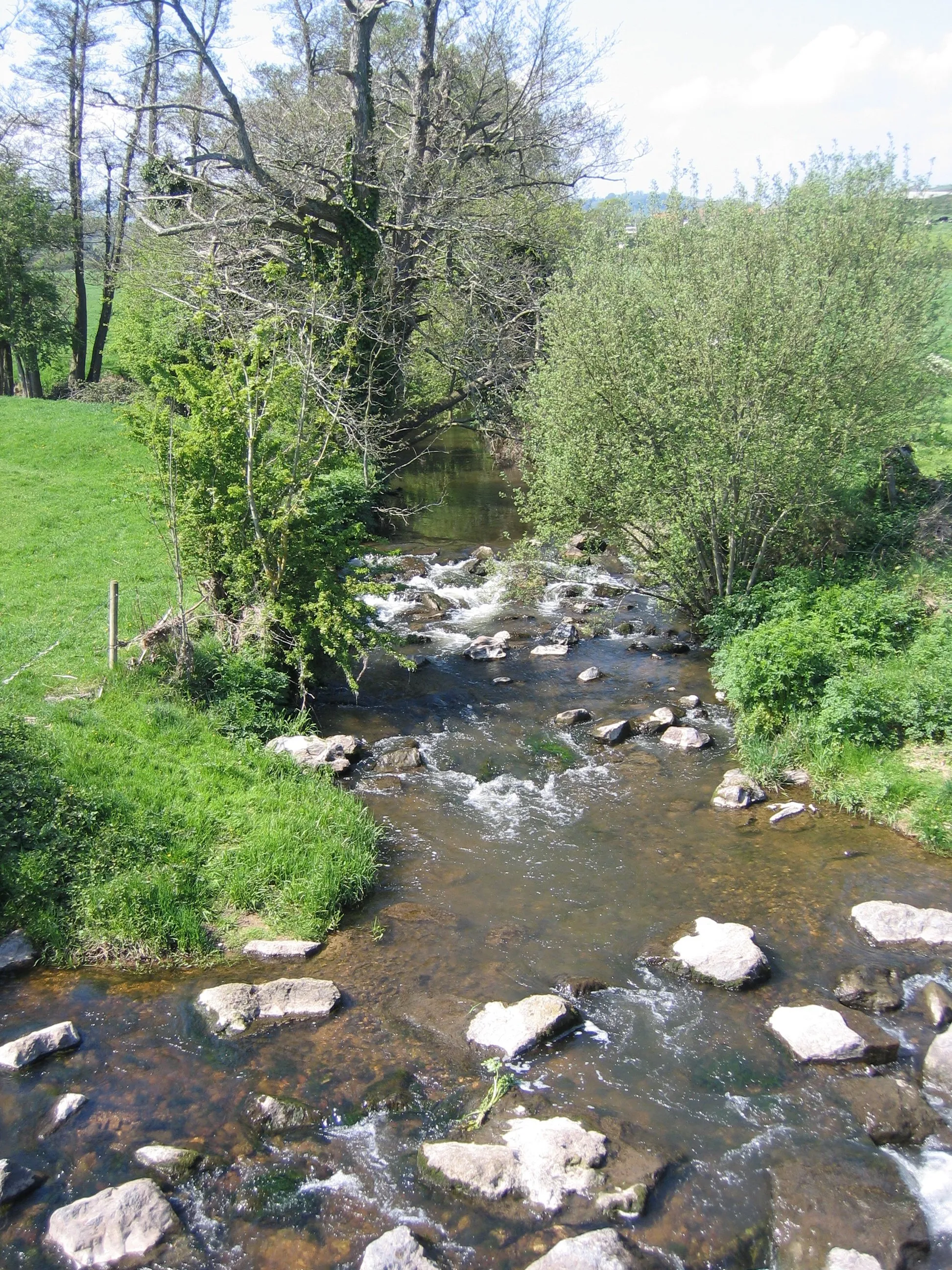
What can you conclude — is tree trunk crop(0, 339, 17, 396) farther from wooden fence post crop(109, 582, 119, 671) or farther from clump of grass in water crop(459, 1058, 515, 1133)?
clump of grass in water crop(459, 1058, 515, 1133)

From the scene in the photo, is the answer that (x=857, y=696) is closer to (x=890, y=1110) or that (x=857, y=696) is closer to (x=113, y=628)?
(x=890, y=1110)

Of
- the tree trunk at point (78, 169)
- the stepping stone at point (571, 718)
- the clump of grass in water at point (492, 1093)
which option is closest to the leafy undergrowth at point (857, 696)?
the stepping stone at point (571, 718)

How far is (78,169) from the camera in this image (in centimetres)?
3512

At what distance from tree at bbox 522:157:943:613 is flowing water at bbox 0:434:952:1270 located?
182 inches

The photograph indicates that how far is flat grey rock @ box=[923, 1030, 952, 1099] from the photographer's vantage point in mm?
7480

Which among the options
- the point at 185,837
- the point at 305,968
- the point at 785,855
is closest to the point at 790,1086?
the point at 785,855

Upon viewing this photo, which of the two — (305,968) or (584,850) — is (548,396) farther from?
(305,968)

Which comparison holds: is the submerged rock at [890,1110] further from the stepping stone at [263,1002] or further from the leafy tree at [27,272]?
the leafy tree at [27,272]

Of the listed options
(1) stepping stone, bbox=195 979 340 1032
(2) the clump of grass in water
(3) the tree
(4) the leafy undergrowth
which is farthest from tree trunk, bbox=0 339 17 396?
(2) the clump of grass in water

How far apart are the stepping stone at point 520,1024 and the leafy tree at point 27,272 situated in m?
33.2

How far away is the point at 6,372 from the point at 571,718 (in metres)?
33.6

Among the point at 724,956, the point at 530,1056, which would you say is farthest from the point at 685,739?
the point at 530,1056

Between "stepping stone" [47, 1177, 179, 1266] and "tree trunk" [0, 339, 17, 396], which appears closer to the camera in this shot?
"stepping stone" [47, 1177, 179, 1266]

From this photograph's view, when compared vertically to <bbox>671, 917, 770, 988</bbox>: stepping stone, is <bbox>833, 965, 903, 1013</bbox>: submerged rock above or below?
below
